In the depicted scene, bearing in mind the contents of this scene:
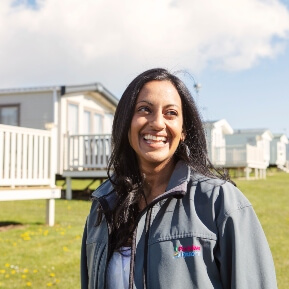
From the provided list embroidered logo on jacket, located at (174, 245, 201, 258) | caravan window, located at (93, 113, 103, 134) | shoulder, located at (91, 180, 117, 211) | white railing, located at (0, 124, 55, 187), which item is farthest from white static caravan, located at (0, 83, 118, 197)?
embroidered logo on jacket, located at (174, 245, 201, 258)

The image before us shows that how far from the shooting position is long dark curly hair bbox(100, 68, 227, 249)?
2.26 m

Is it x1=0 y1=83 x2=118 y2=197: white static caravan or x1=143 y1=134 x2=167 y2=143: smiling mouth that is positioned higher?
x1=0 y1=83 x2=118 y2=197: white static caravan

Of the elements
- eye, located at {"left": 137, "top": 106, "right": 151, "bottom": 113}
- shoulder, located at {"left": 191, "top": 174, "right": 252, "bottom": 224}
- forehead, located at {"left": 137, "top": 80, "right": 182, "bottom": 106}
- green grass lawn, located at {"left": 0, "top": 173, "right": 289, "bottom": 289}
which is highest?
forehead, located at {"left": 137, "top": 80, "right": 182, "bottom": 106}

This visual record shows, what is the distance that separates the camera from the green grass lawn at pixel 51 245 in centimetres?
649

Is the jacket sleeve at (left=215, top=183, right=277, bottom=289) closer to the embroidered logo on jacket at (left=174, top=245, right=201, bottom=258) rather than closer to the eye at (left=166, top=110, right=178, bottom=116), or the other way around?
the embroidered logo on jacket at (left=174, top=245, right=201, bottom=258)

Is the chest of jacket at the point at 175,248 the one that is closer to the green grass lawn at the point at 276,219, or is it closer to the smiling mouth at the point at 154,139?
the smiling mouth at the point at 154,139

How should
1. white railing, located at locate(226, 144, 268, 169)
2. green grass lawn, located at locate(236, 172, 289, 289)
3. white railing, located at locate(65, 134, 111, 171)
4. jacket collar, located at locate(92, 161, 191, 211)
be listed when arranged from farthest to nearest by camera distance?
1. white railing, located at locate(226, 144, 268, 169)
2. white railing, located at locate(65, 134, 111, 171)
3. green grass lawn, located at locate(236, 172, 289, 289)
4. jacket collar, located at locate(92, 161, 191, 211)

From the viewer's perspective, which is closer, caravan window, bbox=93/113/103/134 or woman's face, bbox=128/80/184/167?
woman's face, bbox=128/80/184/167

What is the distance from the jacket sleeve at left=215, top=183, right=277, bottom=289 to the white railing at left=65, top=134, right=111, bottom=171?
1564 cm

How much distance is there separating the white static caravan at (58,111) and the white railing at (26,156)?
22.2ft

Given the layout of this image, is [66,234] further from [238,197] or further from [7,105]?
[7,105]

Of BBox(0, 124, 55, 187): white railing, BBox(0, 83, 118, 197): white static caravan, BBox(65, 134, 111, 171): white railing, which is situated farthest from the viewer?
BBox(0, 83, 118, 197): white static caravan

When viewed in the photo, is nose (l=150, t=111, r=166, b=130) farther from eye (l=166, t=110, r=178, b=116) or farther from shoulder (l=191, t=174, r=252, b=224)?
shoulder (l=191, t=174, r=252, b=224)

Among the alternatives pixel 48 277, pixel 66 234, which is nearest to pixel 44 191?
pixel 66 234
